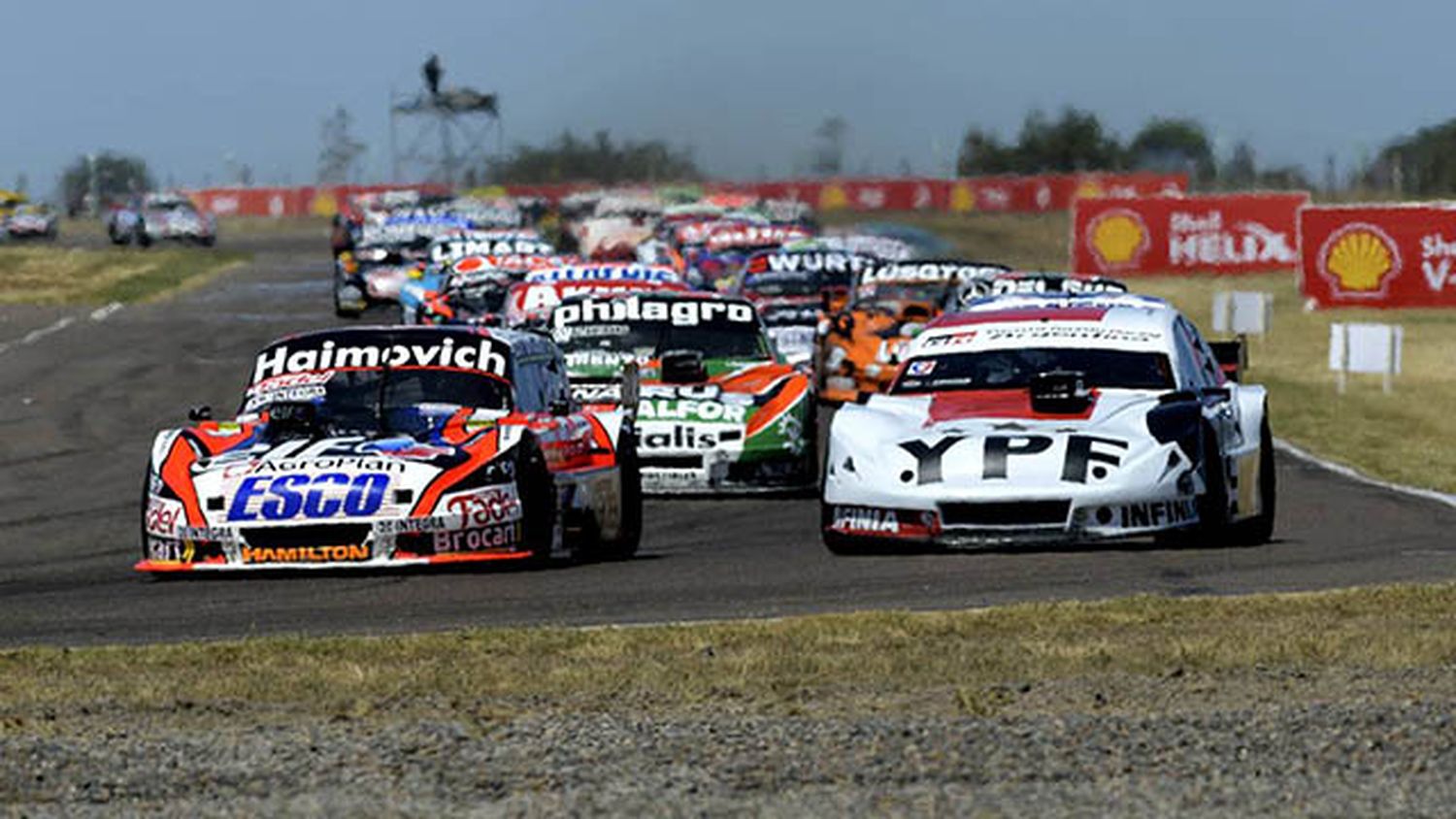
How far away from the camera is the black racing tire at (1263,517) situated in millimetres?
15117

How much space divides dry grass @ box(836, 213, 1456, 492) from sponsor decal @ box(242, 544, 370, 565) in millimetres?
8852

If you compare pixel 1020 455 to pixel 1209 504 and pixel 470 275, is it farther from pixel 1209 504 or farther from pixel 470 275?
pixel 470 275

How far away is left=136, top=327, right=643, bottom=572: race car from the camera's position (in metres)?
14.1

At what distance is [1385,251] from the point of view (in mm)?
46188

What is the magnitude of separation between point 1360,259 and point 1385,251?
0.58 meters

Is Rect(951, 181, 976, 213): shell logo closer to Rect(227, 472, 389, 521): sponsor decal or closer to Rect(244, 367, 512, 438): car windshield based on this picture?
Rect(244, 367, 512, 438): car windshield

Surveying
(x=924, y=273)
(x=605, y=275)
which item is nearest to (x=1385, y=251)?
(x=924, y=273)

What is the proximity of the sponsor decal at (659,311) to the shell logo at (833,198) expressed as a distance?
252 ft

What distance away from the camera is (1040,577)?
1361cm

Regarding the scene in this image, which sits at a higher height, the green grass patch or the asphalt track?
the asphalt track

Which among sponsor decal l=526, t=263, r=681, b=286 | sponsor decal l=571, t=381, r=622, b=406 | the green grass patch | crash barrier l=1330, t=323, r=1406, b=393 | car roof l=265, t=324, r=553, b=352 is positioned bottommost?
the green grass patch

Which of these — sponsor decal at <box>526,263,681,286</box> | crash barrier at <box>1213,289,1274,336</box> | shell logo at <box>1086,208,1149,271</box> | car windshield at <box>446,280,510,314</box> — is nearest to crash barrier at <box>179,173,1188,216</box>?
shell logo at <box>1086,208,1149,271</box>

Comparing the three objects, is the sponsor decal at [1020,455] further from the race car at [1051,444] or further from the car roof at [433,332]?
the car roof at [433,332]

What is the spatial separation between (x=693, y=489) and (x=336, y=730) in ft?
34.9
